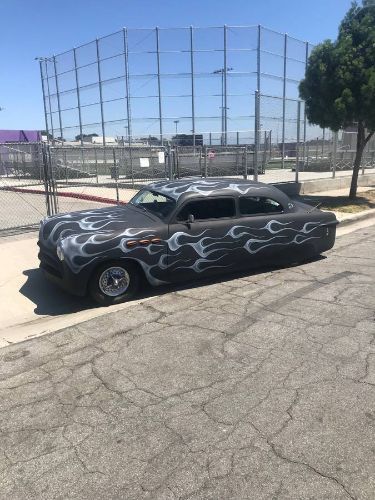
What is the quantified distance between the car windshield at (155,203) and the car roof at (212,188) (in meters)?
0.07

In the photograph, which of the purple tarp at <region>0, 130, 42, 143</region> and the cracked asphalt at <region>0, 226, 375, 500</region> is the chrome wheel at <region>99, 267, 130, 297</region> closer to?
the cracked asphalt at <region>0, 226, 375, 500</region>

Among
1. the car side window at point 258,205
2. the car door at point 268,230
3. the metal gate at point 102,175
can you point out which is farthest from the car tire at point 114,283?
the metal gate at point 102,175

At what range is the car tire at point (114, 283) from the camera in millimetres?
5569

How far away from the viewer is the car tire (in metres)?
5.57

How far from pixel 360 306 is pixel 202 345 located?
215cm

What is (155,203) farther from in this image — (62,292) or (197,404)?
(197,404)

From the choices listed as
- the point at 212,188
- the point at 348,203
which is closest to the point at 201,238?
the point at 212,188

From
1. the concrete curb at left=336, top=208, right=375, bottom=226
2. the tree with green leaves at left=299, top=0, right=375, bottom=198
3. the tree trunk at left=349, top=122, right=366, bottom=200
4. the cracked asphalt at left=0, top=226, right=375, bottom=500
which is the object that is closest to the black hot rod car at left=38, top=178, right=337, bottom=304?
the cracked asphalt at left=0, top=226, right=375, bottom=500

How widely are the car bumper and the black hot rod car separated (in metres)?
0.01

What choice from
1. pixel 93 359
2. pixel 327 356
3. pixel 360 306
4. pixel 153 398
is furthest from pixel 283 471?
pixel 360 306

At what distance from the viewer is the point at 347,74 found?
1198 cm

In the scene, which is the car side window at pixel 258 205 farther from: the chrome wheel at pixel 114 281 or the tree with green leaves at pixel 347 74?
the tree with green leaves at pixel 347 74

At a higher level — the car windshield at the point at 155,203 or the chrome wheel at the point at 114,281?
the car windshield at the point at 155,203

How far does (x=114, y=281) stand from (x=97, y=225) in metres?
0.74
